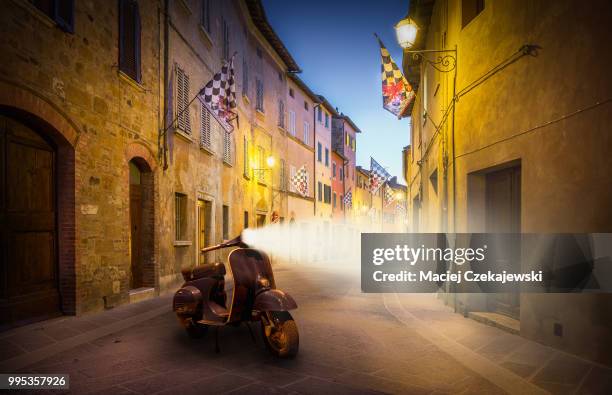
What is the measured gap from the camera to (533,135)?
6.26m

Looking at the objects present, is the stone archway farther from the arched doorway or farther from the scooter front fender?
the scooter front fender

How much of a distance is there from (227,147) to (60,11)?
9628mm

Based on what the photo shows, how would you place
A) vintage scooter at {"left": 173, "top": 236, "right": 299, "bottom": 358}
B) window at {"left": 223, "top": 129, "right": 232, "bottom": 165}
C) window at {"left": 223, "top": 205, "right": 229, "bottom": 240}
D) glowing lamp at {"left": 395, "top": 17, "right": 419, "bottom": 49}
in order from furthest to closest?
window at {"left": 223, "top": 205, "right": 229, "bottom": 240}
window at {"left": 223, "top": 129, "right": 232, "bottom": 165}
glowing lamp at {"left": 395, "top": 17, "right": 419, "bottom": 49}
vintage scooter at {"left": 173, "top": 236, "right": 299, "bottom": 358}

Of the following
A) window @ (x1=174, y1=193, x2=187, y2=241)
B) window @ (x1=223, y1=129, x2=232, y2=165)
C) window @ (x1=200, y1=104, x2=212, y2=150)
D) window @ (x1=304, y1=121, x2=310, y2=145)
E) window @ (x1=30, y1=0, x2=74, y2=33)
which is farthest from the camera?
window @ (x1=304, y1=121, x2=310, y2=145)

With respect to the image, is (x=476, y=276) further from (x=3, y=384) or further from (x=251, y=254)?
(x=3, y=384)

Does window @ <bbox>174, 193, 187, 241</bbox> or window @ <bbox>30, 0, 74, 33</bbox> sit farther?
window @ <bbox>174, 193, 187, 241</bbox>

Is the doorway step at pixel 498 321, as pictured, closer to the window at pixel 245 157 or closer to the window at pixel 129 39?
the window at pixel 129 39

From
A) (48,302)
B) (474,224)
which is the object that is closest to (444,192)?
(474,224)

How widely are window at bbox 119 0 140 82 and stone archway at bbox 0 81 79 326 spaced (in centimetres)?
246

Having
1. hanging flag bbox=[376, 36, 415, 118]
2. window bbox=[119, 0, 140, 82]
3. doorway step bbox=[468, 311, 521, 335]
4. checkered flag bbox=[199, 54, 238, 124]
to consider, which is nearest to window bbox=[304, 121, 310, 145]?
checkered flag bbox=[199, 54, 238, 124]

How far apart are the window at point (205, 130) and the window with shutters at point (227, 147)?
64.1 inches

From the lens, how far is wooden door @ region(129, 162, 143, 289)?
35.0 ft

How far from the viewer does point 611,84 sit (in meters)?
4.87

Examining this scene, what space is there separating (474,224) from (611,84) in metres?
3.86
